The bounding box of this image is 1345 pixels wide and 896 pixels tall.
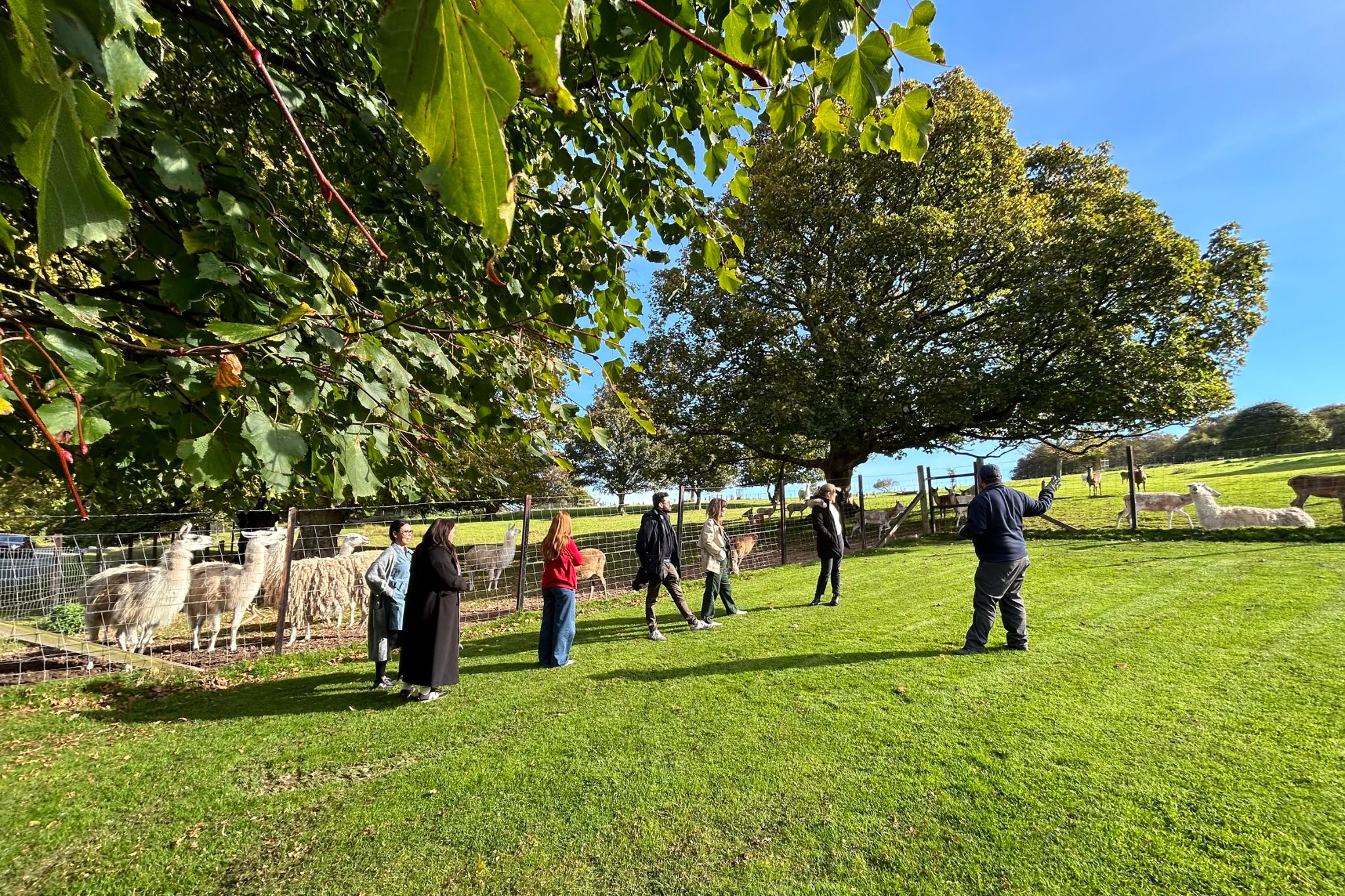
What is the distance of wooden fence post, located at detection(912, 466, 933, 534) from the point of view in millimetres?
17708

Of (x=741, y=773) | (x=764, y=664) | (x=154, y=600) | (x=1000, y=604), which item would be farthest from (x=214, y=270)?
(x=154, y=600)

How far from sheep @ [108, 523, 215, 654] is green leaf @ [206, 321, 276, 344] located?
8057 mm

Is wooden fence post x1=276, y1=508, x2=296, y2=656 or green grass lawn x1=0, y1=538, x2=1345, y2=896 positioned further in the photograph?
wooden fence post x1=276, y1=508, x2=296, y2=656

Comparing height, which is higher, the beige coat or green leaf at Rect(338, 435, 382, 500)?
green leaf at Rect(338, 435, 382, 500)

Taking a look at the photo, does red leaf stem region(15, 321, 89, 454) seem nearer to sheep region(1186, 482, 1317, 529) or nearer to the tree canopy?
the tree canopy

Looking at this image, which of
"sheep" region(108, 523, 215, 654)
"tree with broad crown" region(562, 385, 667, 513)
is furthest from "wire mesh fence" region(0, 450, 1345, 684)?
"tree with broad crown" region(562, 385, 667, 513)

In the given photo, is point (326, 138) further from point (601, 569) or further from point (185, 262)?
point (601, 569)

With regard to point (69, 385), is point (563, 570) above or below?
below

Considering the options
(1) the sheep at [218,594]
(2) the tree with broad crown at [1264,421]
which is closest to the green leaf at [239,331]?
(1) the sheep at [218,594]

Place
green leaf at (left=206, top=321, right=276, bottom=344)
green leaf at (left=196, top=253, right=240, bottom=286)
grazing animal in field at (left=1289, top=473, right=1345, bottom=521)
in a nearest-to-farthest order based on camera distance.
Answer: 1. green leaf at (left=206, top=321, right=276, bottom=344)
2. green leaf at (left=196, top=253, right=240, bottom=286)
3. grazing animal in field at (left=1289, top=473, right=1345, bottom=521)

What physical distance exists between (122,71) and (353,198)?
3384 mm

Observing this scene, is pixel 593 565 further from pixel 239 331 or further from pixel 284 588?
pixel 239 331

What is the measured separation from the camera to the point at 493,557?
10812mm

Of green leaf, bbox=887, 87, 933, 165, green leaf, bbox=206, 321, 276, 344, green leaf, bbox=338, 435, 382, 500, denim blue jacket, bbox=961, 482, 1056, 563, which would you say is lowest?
denim blue jacket, bbox=961, 482, 1056, 563
